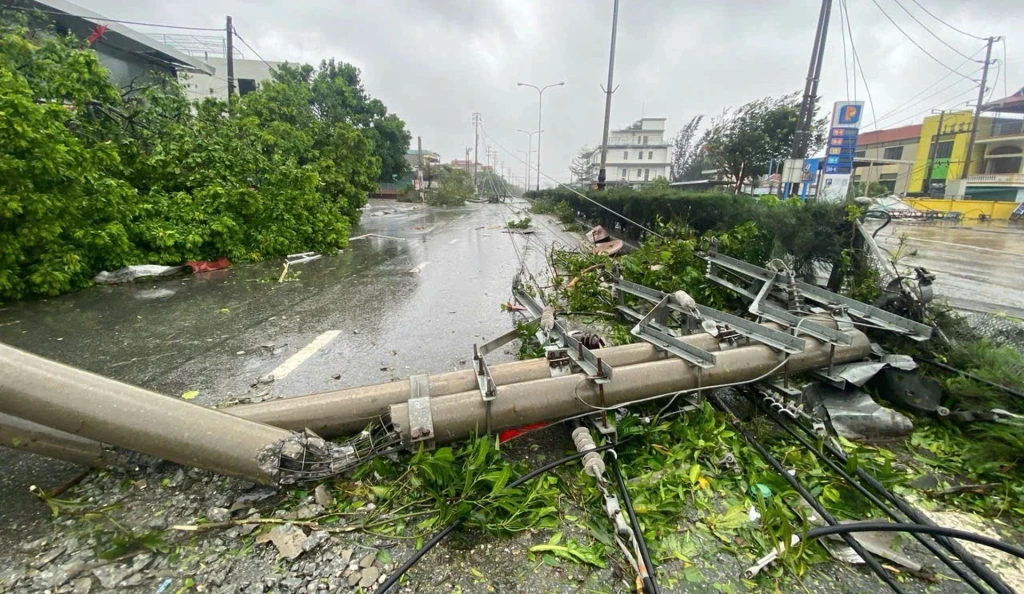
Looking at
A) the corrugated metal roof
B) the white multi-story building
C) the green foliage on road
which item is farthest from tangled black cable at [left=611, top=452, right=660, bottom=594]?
the white multi-story building

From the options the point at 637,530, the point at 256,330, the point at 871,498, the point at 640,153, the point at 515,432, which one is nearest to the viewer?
the point at 637,530

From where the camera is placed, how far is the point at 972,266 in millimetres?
9125

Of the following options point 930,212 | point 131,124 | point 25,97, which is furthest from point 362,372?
point 930,212

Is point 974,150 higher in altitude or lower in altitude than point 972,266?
higher

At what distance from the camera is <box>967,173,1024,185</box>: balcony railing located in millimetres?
32281

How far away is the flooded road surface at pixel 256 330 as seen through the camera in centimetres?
353

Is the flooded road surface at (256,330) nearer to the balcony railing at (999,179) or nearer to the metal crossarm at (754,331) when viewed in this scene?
the metal crossarm at (754,331)

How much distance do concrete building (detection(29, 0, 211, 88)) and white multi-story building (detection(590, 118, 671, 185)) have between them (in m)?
62.6

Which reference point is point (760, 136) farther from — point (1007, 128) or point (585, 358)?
point (1007, 128)

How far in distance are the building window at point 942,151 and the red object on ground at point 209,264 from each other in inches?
2125

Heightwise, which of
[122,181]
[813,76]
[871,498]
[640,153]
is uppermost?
[640,153]

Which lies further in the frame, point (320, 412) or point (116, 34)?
point (116, 34)

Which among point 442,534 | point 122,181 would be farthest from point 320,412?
point 122,181

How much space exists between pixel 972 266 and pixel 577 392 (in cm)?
1154
